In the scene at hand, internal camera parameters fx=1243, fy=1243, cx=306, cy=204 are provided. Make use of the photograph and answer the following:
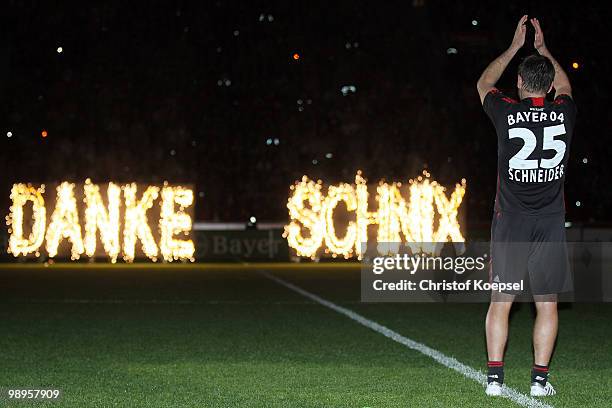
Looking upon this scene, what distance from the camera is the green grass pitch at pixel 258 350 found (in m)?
8.15

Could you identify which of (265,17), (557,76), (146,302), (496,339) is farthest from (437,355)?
(265,17)

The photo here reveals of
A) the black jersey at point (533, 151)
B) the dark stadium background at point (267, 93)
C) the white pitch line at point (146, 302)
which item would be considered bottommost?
the white pitch line at point (146, 302)

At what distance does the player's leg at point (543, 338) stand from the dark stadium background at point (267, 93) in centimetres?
2996

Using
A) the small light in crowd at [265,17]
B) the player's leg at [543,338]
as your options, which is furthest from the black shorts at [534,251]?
the small light in crowd at [265,17]

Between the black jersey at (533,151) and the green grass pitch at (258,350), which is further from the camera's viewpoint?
the green grass pitch at (258,350)

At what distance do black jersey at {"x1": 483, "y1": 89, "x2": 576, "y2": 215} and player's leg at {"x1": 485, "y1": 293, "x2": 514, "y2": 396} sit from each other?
2.07 feet

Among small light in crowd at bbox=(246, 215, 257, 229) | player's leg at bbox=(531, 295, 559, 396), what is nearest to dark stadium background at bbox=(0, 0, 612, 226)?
small light in crowd at bbox=(246, 215, 257, 229)

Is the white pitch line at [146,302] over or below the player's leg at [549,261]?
below

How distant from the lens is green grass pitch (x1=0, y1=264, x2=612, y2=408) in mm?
8148

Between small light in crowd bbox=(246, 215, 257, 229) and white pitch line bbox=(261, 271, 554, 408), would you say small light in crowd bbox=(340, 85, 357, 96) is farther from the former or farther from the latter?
white pitch line bbox=(261, 271, 554, 408)

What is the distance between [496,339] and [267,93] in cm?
5016

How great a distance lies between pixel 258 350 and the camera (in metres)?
11.1

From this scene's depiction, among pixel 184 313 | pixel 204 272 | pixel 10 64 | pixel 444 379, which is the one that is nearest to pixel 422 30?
pixel 10 64

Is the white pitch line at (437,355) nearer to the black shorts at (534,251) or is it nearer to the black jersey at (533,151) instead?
the black shorts at (534,251)
